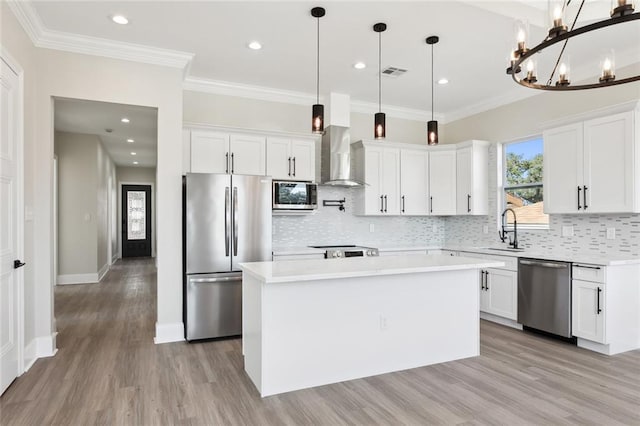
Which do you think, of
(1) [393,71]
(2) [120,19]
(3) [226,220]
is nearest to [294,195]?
(3) [226,220]

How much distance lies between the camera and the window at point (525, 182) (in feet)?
16.4

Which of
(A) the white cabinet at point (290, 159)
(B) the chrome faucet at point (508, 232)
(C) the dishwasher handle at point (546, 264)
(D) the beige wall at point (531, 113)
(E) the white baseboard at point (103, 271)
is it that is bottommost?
(E) the white baseboard at point (103, 271)

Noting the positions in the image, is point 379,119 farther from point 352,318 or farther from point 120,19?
point 120,19

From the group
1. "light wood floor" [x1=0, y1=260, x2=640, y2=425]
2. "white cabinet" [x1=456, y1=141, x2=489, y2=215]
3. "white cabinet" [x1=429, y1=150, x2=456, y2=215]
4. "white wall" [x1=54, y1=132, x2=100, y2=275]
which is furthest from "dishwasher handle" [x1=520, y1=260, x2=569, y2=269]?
"white wall" [x1=54, y1=132, x2=100, y2=275]

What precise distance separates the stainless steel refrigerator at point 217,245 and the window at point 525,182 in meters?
3.46

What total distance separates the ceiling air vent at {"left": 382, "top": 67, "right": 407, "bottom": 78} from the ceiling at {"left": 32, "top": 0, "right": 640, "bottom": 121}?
3.7 inches

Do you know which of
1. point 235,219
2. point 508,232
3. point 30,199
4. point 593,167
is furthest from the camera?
point 508,232

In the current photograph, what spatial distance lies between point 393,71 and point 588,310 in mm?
3188

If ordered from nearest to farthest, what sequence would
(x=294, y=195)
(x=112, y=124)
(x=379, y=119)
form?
1. (x=379, y=119)
2. (x=294, y=195)
3. (x=112, y=124)

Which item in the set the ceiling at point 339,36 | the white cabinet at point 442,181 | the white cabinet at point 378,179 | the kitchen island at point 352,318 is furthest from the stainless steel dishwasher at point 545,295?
the ceiling at point 339,36

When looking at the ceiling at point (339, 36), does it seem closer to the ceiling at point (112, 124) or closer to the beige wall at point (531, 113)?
the beige wall at point (531, 113)

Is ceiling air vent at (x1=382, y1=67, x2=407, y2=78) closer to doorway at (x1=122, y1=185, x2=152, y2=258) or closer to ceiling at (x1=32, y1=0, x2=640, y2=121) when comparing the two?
ceiling at (x1=32, y1=0, x2=640, y2=121)

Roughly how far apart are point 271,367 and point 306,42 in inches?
116

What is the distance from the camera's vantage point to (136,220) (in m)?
12.1
